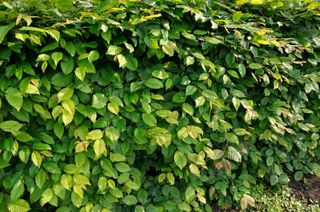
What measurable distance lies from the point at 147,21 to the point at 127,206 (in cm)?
128

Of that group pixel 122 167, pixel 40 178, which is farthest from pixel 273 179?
pixel 40 178

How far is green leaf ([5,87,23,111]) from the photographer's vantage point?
73.5 inches

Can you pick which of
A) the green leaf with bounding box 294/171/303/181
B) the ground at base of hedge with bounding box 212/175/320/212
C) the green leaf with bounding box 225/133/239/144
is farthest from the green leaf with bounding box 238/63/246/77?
the green leaf with bounding box 294/171/303/181

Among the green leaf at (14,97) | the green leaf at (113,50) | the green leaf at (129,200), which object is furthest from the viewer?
the green leaf at (129,200)

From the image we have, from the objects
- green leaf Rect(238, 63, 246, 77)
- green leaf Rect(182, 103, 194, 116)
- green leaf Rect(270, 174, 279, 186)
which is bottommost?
green leaf Rect(270, 174, 279, 186)

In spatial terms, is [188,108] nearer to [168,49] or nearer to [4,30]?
[168,49]

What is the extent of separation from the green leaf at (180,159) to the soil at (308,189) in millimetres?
1381

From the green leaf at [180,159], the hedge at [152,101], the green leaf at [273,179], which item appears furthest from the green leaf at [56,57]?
the green leaf at [273,179]

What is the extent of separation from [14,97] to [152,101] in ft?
2.82

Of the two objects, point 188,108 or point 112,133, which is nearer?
point 112,133

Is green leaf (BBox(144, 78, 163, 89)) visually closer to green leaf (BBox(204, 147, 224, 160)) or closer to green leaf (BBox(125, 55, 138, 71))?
green leaf (BBox(125, 55, 138, 71))

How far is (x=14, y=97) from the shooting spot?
1.88 m

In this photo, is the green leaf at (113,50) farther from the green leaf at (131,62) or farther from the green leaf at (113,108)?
the green leaf at (113,108)

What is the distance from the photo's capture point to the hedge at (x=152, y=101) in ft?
6.51
